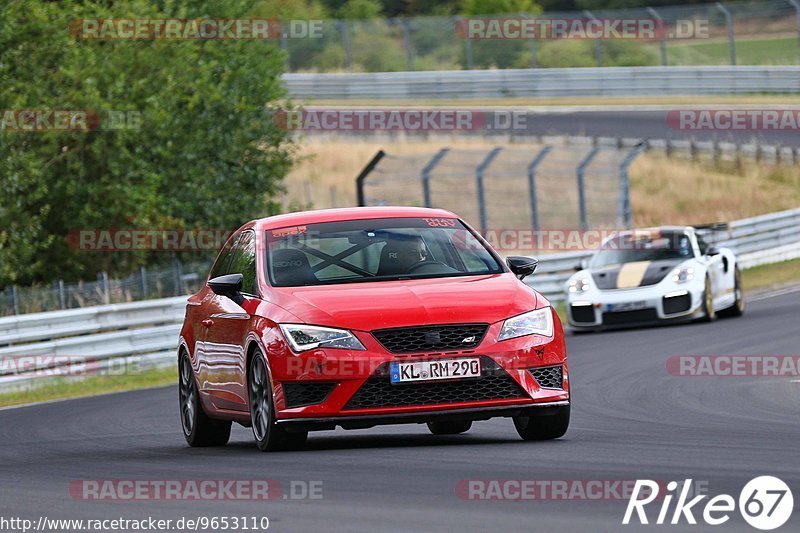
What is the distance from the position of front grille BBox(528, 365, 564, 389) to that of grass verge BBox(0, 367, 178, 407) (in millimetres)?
9655

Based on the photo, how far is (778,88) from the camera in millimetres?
Answer: 47031

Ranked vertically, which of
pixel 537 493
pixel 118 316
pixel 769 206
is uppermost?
pixel 537 493

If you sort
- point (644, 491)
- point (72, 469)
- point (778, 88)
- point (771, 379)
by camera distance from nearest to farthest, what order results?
point (644, 491)
point (72, 469)
point (771, 379)
point (778, 88)

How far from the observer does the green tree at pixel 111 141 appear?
2614 cm

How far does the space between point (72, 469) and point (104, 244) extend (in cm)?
1840

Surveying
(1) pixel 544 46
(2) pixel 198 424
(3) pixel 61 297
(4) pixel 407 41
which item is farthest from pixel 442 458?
(1) pixel 544 46

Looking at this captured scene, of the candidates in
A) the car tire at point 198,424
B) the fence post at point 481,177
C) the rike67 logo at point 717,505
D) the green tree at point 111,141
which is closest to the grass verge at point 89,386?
the green tree at point 111,141

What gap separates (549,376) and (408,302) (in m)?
0.96

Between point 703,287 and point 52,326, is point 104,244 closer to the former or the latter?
point 52,326

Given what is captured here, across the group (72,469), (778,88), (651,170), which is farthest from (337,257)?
(778,88)

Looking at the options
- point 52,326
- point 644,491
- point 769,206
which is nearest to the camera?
point 644,491

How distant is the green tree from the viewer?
85.8ft

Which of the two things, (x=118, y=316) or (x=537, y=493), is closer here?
(x=537, y=493)

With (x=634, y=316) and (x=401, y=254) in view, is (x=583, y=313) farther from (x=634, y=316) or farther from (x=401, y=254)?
(x=401, y=254)
